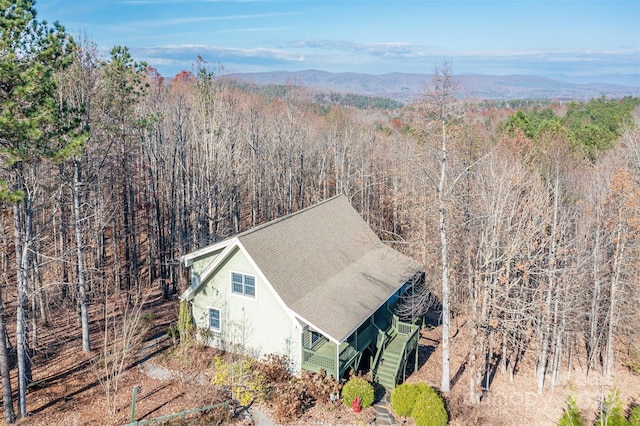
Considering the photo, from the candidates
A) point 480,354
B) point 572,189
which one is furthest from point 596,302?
point 572,189

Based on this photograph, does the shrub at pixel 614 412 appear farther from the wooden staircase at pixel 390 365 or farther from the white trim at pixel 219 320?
the white trim at pixel 219 320

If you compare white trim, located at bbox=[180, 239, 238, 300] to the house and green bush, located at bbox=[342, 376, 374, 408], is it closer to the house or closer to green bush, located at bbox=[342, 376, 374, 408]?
the house

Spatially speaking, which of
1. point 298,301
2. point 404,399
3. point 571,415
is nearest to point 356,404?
point 404,399

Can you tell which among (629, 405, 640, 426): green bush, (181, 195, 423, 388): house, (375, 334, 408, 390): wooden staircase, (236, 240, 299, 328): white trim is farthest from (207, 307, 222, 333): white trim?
(629, 405, 640, 426): green bush

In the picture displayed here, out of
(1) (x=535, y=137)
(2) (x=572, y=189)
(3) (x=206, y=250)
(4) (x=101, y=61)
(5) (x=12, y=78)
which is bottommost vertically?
(3) (x=206, y=250)

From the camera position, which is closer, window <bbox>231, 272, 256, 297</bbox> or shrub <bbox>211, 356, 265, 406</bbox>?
shrub <bbox>211, 356, 265, 406</bbox>

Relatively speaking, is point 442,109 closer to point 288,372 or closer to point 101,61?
point 288,372

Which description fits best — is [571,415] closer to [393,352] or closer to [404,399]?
[404,399]
